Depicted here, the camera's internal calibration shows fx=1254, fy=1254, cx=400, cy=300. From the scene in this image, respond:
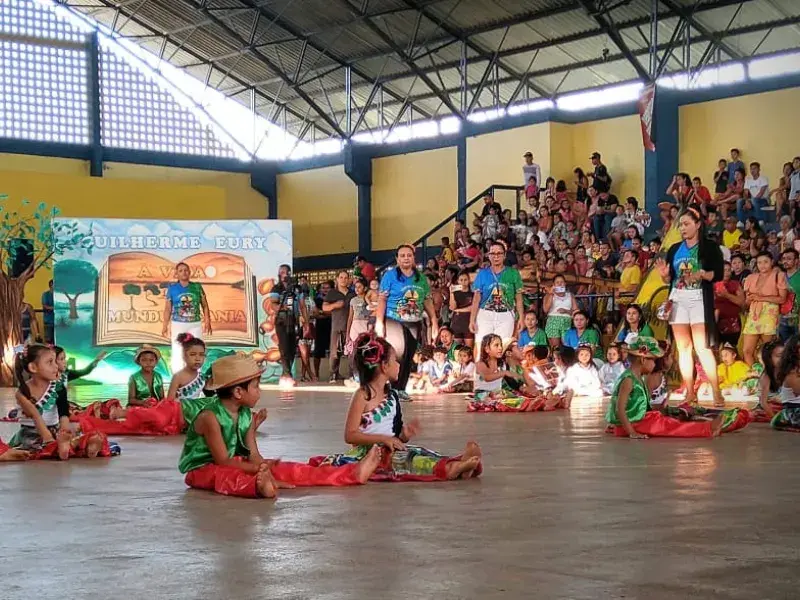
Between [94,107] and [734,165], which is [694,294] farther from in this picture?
[94,107]

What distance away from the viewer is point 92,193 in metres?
25.5

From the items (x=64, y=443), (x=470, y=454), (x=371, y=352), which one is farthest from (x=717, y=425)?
(x=64, y=443)

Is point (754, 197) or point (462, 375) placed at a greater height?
point (754, 197)

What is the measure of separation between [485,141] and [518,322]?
12927 millimetres

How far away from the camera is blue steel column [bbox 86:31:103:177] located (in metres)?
27.4

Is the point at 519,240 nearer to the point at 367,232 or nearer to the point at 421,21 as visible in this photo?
the point at 421,21

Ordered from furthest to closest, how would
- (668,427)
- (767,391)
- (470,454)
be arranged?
1. (767,391)
2. (668,427)
3. (470,454)

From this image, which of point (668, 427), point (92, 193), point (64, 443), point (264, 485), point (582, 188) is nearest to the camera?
point (264, 485)

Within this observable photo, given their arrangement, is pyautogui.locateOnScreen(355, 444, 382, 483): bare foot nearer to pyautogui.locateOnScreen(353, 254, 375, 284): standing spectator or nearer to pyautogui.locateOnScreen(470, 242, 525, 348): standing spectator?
pyautogui.locateOnScreen(470, 242, 525, 348): standing spectator

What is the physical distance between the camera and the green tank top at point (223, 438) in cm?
526

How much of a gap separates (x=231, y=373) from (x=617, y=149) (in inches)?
688

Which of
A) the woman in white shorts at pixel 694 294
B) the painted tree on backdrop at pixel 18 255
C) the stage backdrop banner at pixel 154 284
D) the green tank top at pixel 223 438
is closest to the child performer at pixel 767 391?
the woman in white shorts at pixel 694 294

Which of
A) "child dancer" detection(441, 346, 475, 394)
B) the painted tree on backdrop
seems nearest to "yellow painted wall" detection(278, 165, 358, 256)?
the painted tree on backdrop

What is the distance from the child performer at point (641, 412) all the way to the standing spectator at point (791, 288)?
184 inches
